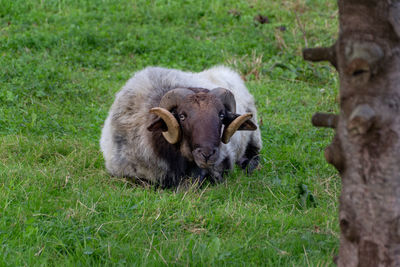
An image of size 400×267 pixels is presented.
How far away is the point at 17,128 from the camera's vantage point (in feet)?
25.2

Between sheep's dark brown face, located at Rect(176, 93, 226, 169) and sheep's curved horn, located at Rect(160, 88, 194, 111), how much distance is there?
67 millimetres

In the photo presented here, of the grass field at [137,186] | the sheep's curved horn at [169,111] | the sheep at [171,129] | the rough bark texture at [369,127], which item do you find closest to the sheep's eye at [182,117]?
the sheep at [171,129]

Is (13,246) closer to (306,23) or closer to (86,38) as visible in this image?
(86,38)

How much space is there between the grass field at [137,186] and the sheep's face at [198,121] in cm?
44

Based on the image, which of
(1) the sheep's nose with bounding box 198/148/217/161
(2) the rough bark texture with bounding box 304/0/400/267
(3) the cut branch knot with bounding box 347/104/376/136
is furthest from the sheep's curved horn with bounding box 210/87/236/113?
(3) the cut branch knot with bounding box 347/104/376/136

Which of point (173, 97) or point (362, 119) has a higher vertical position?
point (362, 119)

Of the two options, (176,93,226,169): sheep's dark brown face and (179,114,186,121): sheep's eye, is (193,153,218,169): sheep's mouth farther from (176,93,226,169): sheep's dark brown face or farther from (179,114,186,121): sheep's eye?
(179,114,186,121): sheep's eye

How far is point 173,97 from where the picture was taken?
6.38 meters

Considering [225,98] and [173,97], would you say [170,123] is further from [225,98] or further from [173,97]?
[225,98]

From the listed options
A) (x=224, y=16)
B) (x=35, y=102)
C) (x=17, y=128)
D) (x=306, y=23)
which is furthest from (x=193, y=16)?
(x=17, y=128)

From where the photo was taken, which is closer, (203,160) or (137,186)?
(203,160)

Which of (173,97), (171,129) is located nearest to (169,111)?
(173,97)

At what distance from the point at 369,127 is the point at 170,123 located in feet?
11.3

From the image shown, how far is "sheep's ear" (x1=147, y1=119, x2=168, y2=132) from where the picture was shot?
20.5 feet
